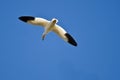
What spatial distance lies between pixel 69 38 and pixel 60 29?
0.60 m

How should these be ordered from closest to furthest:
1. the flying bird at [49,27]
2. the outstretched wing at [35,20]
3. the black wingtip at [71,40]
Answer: the flying bird at [49,27], the outstretched wing at [35,20], the black wingtip at [71,40]

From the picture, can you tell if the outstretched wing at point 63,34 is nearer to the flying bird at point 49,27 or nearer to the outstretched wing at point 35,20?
the flying bird at point 49,27

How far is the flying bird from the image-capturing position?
14977 mm

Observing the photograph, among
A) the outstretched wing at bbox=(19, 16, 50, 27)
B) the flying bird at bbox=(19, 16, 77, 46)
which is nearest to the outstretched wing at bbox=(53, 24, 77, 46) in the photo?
the flying bird at bbox=(19, 16, 77, 46)

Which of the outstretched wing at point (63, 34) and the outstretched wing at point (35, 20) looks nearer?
the outstretched wing at point (35, 20)

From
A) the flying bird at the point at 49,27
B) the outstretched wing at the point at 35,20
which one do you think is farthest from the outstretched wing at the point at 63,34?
the outstretched wing at the point at 35,20

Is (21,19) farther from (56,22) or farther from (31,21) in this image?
(56,22)

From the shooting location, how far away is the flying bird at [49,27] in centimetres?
1498

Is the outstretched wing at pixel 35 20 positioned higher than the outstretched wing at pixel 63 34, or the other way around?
the outstretched wing at pixel 63 34

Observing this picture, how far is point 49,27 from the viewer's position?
14.9 metres

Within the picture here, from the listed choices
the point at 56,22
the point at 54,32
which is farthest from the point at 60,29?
the point at 56,22

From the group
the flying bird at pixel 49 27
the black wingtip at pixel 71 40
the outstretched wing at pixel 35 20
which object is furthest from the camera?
the black wingtip at pixel 71 40

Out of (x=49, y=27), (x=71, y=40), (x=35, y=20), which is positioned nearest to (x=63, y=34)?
(x=71, y=40)

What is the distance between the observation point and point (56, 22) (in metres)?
14.4
